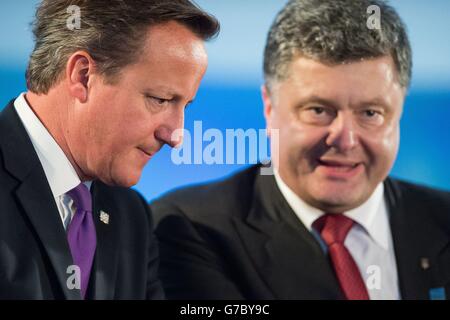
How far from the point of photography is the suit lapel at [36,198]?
196cm

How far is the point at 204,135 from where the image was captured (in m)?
2.26

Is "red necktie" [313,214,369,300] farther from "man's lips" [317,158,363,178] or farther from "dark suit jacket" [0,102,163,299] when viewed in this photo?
"dark suit jacket" [0,102,163,299]

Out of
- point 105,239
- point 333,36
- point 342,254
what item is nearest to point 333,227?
point 342,254

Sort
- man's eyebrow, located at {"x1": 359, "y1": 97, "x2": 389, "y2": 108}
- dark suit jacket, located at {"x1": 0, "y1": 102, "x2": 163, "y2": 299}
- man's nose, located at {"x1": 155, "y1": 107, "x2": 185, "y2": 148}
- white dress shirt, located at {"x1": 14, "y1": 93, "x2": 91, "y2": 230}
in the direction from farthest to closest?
1. man's eyebrow, located at {"x1": 359, "y1": 97, "x2": 389, "y2": 108}
2. man's nose, located at {"x1": 155, "y1": 107, "x2": 185, "y2": 148}
3. white dress shirt, located at {"x1": 14, "y1": 93, "x2": 91, "y2": 230}
4. dark suit jacket, located at {"x1": 0, "y1": 102, "x2": 163, "y2": 299}

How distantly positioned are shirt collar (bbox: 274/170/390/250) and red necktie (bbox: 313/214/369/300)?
2cm

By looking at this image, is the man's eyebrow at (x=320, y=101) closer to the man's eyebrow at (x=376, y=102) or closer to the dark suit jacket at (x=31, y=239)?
the man's eyebrow at (x=376, y=102)

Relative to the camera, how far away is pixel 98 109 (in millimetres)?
2117

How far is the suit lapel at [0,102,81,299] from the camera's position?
1.96 meters

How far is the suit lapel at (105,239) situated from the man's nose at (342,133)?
673 mm

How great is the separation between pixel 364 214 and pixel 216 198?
46 centimetres

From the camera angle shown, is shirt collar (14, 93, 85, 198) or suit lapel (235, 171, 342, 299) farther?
suit lapel (235, 171, 342, 299)

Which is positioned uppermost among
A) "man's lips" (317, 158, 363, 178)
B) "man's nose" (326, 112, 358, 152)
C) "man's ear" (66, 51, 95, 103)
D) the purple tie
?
"man's ear" (66, 51, 95, 103)

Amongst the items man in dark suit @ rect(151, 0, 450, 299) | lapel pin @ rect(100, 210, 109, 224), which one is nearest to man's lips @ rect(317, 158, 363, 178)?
man in dark suit @ rect(151, 0, 450, 299)

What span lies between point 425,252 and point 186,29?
99 centimetres
